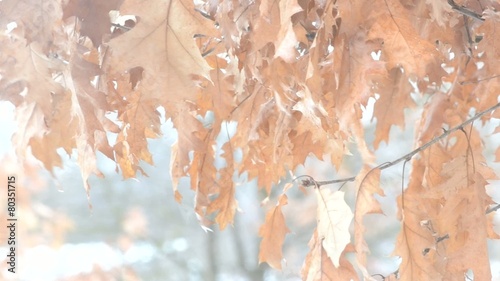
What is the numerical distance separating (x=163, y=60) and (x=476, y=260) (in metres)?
0.34

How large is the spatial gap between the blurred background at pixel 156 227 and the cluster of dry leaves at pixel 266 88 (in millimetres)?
2010

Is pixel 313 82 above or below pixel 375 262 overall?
above

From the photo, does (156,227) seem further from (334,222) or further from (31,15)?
(31,15)

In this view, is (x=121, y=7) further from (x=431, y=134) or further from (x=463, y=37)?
(x=431, y=134)

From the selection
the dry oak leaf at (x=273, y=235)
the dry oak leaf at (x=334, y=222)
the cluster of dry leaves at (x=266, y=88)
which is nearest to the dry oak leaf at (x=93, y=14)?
the cluster of dry leaves at (x=266, y=88)

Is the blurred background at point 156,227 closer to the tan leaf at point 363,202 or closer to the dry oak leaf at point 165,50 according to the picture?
the tan leaf at point 363,202

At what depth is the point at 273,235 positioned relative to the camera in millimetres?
796

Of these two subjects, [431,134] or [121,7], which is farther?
[431,134]

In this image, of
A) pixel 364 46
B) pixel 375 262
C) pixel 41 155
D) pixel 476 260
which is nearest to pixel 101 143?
pixel 41 155

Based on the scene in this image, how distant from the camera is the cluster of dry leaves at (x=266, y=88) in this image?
43cm

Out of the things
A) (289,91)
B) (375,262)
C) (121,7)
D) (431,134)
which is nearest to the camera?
(121,7)

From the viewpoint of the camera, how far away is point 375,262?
284 cm

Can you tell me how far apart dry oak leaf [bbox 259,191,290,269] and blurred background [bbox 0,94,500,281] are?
6.35 feet

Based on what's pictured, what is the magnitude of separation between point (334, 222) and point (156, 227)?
7.67 feet
